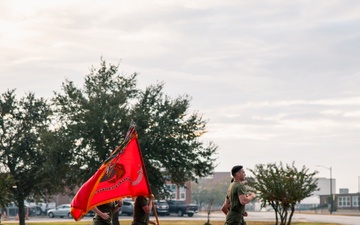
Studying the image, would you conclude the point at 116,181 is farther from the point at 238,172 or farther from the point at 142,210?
the point at 238,172

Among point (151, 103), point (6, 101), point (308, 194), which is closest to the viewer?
point (308, 194)

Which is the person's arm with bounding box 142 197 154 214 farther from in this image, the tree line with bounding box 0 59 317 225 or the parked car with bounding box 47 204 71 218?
the parked car with bounding box 47 204 71 218

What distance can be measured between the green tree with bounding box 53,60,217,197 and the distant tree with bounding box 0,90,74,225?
3.20 metres

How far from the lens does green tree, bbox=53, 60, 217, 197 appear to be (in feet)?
144

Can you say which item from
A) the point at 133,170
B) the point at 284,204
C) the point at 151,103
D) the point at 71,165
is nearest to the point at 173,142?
the point at 151,103

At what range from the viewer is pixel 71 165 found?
45594mm

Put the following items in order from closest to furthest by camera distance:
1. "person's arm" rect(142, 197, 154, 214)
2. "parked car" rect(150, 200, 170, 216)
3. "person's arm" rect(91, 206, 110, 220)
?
"person's arm" rect(91, 206, 110, 220) → "person's arm" rect(142, 197, 154, 214) → "parked car" rect(150, 200, 170, 216)

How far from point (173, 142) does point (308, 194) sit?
1423 cm

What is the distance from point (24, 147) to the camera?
4831 centimetres

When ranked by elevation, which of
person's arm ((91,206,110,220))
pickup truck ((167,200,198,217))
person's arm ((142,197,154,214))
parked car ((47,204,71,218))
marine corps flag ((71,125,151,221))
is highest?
marine corps flag ((71,125,151,221))

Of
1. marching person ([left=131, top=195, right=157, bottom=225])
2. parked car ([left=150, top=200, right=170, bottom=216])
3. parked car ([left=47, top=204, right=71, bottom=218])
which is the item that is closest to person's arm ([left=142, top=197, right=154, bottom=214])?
marching person ([left=131, top=195, right=157, bottom=225])

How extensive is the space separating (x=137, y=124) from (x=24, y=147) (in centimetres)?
852

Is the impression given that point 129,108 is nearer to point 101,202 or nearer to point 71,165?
point 71,165

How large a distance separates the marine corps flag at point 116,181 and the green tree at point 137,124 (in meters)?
28.5
